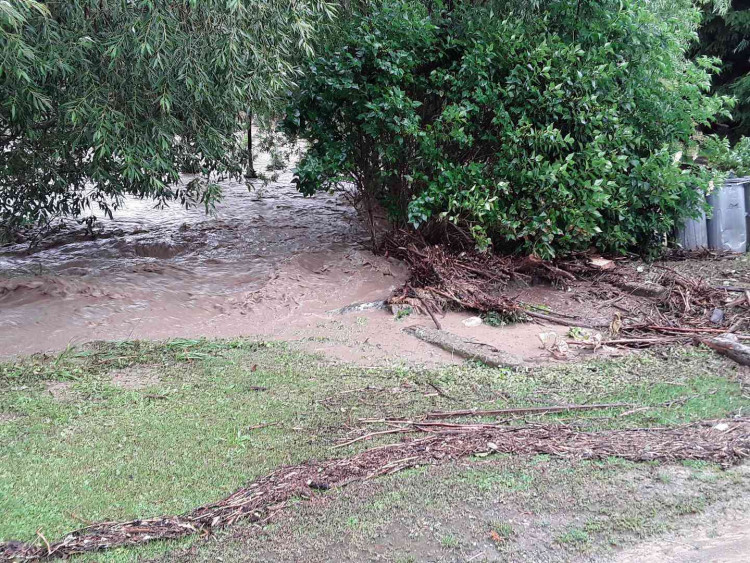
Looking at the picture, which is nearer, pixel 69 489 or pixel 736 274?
pixel 69 489

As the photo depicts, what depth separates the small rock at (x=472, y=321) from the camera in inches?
288

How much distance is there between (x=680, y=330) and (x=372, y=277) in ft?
12.8

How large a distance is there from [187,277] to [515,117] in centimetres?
486

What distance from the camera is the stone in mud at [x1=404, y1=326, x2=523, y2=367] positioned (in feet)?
19.6

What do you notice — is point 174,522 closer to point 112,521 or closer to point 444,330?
point 112,521

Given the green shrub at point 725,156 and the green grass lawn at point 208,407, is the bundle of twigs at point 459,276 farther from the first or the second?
the green shrub at point 725,156

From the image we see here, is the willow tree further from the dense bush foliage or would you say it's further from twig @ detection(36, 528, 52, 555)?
twig @ detection(36, 528, 52, 555)

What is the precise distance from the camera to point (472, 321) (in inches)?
290

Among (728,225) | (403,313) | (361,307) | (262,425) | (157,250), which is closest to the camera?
(262,425)

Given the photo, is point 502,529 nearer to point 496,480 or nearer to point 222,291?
point 496,480

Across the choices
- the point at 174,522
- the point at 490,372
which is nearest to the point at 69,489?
the point at 174,522

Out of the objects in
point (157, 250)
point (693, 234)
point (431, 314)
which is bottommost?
point (431, 314)

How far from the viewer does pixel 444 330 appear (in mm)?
7090

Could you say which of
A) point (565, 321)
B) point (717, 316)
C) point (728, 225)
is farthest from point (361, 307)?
point (728, 225)
